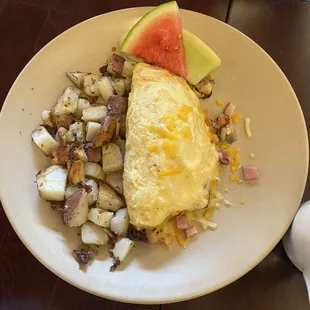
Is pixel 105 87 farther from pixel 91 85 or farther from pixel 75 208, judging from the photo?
pixel 75 208

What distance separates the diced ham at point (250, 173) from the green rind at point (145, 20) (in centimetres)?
50

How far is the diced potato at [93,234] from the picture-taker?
1316 millimetres

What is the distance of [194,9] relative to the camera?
62.9 inches

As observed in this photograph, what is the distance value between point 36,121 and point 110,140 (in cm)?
23

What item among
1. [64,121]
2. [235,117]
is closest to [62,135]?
[64,121]

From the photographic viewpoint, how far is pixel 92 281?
1.27 metres

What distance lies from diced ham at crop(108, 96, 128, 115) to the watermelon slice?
0.15 meters

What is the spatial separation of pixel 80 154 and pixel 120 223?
0.73 ft

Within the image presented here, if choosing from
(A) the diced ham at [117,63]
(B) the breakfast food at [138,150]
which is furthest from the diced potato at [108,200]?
(A) the diced ham at [117,63]

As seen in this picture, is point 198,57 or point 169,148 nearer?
point 169,148

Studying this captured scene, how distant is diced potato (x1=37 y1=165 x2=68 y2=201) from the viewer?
1.31 meters

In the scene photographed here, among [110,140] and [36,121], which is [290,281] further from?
[36,121]

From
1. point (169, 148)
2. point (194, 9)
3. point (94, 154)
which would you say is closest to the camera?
point (169, 148)

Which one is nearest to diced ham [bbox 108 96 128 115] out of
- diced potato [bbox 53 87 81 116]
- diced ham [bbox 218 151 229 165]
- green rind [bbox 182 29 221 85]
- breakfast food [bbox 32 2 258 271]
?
breakfast food [bbox 32 2 258 271]
